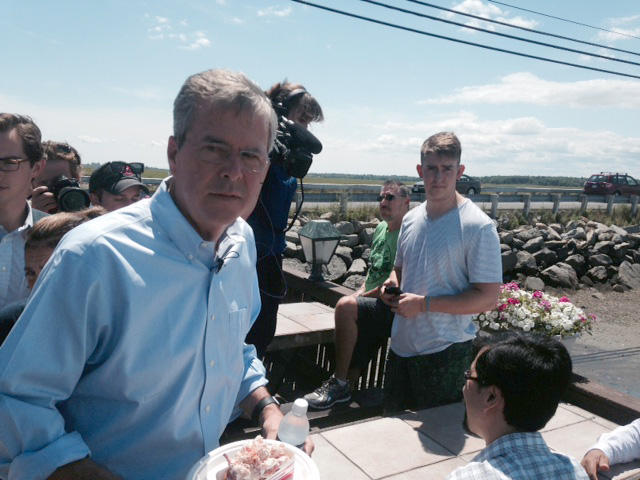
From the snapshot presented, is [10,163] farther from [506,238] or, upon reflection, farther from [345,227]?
[506,238]

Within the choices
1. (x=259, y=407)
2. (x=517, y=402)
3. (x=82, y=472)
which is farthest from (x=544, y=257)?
(x=82, y=472)

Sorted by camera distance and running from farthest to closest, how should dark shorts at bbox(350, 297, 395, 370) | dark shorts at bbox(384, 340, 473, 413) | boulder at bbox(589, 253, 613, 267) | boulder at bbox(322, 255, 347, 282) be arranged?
boulder at bbox(589, 253, 613, 267), boulder at bbox(322, 255, 347, 282), dark shorts at bbox(350, 297, 395, 370), dark shorts at bbox(384, 340, 473, 413)

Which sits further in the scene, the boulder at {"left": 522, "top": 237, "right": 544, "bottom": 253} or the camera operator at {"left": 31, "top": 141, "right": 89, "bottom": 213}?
the boulder at {"left": 522, "top": 237, "right": 544, "bottom": 253}

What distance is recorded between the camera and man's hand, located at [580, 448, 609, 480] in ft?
8.66

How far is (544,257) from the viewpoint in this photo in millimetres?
16234

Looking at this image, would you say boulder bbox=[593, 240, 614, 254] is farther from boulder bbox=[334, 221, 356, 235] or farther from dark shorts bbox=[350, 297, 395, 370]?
dark shorts bbox=[350, 297, 395, 370]

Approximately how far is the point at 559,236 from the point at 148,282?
19.2 metres

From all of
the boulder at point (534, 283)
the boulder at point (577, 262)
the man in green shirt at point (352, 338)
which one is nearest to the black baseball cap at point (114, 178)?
the man in green shirt at point (352, 338)

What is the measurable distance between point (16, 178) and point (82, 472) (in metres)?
1.85

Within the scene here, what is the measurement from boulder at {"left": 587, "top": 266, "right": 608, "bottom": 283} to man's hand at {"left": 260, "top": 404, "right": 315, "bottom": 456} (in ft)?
55.3

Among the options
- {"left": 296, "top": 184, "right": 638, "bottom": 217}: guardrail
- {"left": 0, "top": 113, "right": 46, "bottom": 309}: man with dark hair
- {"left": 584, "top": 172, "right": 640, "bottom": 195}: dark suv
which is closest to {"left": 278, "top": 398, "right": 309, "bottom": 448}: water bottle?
{"left": 0, "top": 113, "right": 46, "bottom": 309}: man with dark hair

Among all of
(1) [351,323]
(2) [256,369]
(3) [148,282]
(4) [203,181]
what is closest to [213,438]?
(2) [256,369]

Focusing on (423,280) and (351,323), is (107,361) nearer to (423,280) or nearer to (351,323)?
(423,280)

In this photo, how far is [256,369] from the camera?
184 centimetres
